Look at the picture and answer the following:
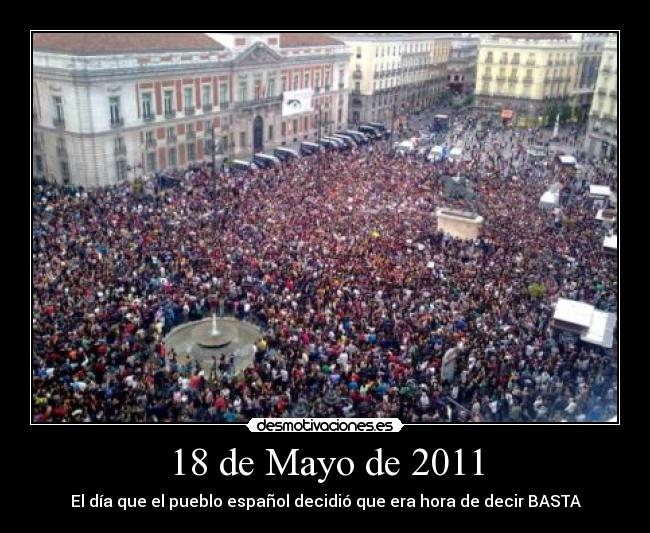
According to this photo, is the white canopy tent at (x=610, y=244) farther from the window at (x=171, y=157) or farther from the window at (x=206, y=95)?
the window at (x=206, y=95)

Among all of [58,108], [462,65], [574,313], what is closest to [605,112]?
[462,65]

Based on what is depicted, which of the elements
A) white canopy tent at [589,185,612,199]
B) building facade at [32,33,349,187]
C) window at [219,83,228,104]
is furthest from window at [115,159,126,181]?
white canopy tent at [589,185,612,199]

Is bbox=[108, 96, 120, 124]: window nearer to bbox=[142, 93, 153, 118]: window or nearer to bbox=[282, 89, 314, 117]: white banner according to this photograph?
bbox=[142, 93, 153, 118]: window

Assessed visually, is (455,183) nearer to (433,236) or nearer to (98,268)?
(433,236)

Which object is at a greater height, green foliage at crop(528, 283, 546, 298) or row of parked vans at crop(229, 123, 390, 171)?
row of parked vans at crop(229, 123, 390, 171)

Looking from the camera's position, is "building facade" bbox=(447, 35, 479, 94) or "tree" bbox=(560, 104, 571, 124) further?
"building facade" bbox=(447, 35, 479, 94)

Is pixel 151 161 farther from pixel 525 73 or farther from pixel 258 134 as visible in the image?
pixel 525 73

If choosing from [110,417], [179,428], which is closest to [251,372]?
[110,417]
